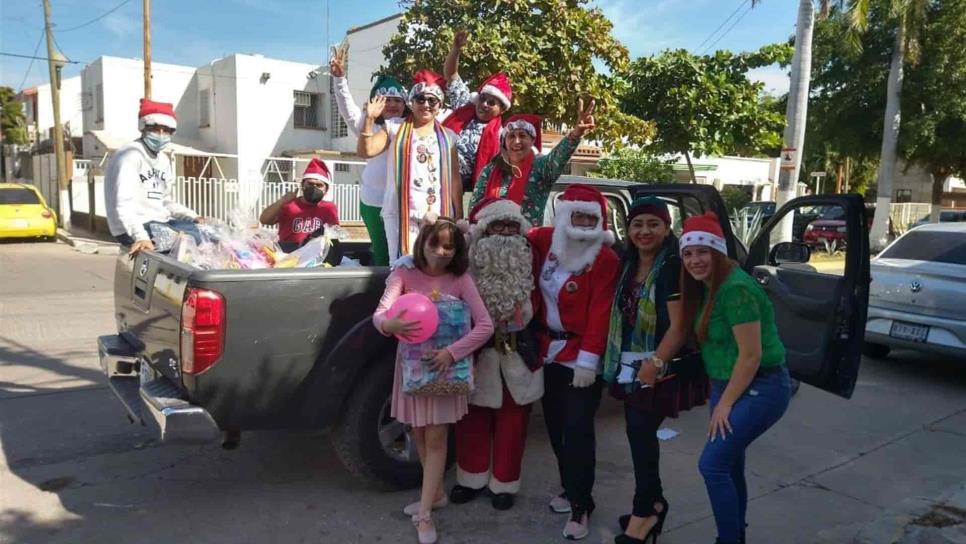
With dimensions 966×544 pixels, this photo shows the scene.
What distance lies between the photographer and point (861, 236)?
4.00m

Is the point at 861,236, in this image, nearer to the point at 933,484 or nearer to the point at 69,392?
the point at 933,484

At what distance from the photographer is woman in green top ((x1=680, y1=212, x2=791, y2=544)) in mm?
2891

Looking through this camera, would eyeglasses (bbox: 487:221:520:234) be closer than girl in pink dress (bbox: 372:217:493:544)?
No

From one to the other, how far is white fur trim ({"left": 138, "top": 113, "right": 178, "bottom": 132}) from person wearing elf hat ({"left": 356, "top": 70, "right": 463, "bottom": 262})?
1343 millimetres

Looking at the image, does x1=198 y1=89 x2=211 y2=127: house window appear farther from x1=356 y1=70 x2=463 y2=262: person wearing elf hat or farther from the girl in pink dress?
the girl in pink dress

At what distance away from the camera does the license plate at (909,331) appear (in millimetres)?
6613

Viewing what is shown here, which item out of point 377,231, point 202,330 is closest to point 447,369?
point 202,330

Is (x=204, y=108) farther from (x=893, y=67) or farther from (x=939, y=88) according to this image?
(x=939, y=88)

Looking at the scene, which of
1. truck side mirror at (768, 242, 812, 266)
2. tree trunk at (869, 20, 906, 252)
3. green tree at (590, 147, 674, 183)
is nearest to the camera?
truck side mirror at (768, 242, 812, 266)

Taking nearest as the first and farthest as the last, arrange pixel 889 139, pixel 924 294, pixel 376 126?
pixel 376 126 < pixel 924 294 < pixel 889 139

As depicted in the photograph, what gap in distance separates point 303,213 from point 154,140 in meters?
1.37

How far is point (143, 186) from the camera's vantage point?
4566mm

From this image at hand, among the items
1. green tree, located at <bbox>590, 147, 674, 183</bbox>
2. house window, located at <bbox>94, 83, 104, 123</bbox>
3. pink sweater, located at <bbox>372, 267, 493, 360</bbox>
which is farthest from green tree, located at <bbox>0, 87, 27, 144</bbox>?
pink sweater, located at <bbox>372, 267, 493, 360</bbox>

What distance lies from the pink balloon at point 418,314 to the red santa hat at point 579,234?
0.71m
